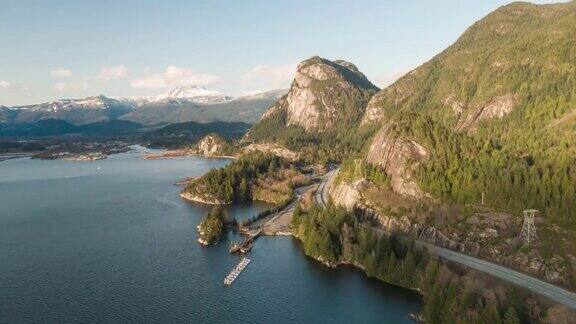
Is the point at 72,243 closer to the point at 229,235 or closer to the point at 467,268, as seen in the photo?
the point at 229,235

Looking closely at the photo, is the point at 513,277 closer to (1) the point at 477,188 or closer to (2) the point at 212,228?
(1) the point at 477,188

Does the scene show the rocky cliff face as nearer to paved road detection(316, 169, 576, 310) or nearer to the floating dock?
paved road detection(316, 169, 576, 310)

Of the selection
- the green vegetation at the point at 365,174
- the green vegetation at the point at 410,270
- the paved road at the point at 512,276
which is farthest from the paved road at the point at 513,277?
the green vegetation at the point at 365,174

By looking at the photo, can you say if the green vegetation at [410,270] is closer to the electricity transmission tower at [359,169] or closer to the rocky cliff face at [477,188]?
the rocky cliff face at [477,188]

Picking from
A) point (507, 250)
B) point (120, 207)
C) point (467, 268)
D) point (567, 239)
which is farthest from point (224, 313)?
point (120, 207)

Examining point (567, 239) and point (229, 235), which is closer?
point (567, 239)

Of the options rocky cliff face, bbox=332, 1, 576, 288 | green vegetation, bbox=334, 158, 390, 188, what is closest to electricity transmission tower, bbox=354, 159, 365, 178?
green vegetation, bbox=334, 158, 390, 188
